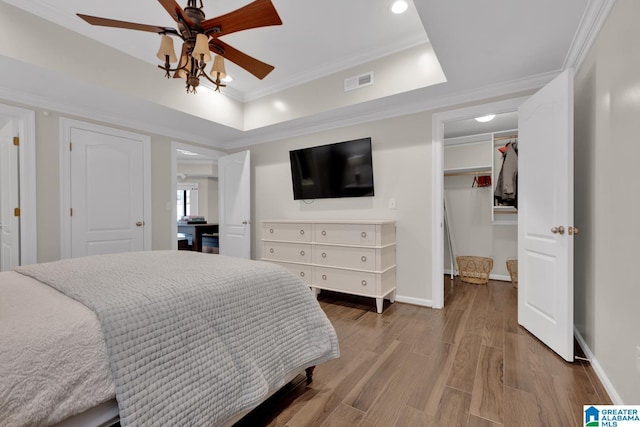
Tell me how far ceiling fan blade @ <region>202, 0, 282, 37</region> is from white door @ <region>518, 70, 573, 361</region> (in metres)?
1.99

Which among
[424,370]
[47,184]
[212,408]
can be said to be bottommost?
[424,370]

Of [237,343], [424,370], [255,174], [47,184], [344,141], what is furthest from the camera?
[255,174]

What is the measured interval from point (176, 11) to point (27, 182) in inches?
95.9

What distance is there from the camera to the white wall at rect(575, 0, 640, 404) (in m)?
1.35

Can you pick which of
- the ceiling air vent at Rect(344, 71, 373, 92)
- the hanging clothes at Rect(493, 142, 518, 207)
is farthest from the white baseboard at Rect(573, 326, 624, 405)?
the ceiling air vent at Rect(344, 71, 373, 92)

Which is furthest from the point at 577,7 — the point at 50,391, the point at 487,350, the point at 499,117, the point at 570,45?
the point at 50,391

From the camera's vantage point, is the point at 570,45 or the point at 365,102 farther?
the point at 365,102

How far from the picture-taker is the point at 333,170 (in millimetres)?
3562

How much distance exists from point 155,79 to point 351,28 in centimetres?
209

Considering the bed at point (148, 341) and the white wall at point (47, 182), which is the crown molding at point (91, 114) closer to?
the white wall at point (47, 182)

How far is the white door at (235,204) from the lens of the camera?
13.8ft

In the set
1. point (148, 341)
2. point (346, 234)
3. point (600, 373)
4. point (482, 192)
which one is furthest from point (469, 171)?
point (148, 341)

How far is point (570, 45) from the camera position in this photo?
6.73ft

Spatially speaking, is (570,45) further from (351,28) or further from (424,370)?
(424,370)
